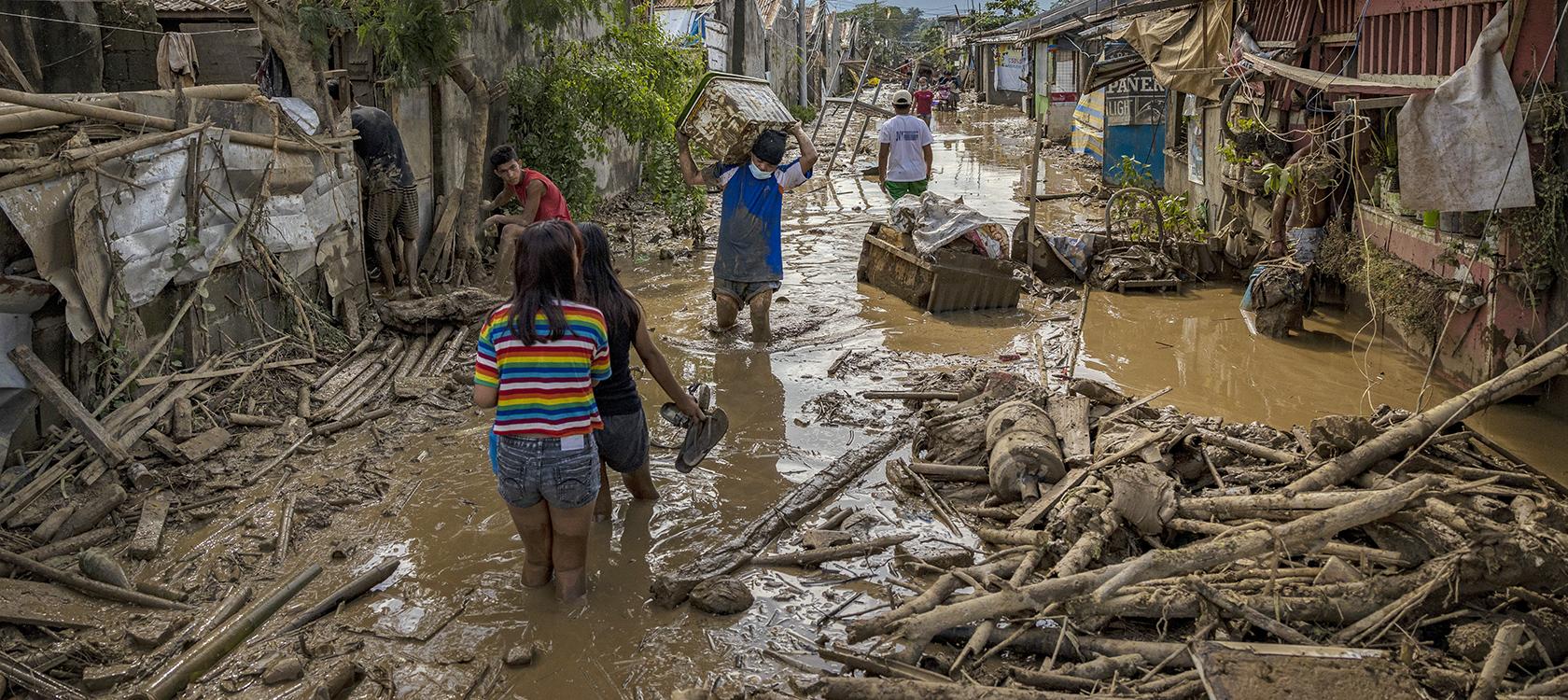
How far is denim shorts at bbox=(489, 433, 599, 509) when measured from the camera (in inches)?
169

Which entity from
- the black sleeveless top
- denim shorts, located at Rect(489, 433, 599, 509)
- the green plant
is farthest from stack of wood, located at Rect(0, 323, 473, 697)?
the green plant

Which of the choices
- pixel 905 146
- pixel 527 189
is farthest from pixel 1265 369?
pixel 527 189

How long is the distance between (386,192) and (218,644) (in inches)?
→ 235

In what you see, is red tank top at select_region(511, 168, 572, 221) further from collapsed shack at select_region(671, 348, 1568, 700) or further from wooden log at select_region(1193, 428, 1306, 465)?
wooden log at select_region(1193, 428, 1306, 465)

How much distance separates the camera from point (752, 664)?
4.25 meters

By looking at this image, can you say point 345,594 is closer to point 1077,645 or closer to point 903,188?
point 1077,645

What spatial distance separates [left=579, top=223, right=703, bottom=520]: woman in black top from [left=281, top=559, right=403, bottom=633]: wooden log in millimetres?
1100

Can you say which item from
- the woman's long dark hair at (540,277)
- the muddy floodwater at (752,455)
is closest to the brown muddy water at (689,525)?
the muddy floodwater at (752,455)

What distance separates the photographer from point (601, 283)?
190 inches

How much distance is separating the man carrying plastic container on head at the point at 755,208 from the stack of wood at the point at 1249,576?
11.4ft

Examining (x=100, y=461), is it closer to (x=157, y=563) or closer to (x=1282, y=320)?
(x=157, y=563)

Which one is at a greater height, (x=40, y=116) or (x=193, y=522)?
(x=40, y=116)

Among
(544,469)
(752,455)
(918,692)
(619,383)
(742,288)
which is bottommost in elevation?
(918,692)

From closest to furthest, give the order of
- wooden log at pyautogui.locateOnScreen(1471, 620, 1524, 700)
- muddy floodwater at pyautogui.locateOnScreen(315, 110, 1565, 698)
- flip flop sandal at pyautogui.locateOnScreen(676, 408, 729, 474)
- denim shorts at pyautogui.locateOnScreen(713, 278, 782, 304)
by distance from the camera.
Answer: wooden log at pyautogui.locateOnScreen(1471, 620, 1524, 700) → muddy floodwater at pyautogui.locateOnScreen(315, 110, 1565, 698) → flip flop sandal at pyautogui.locateOnScreen(676, 408, 729, 474) → denim shorts at pyautogui.locateOnScreen(713, 278, 782, 304)
